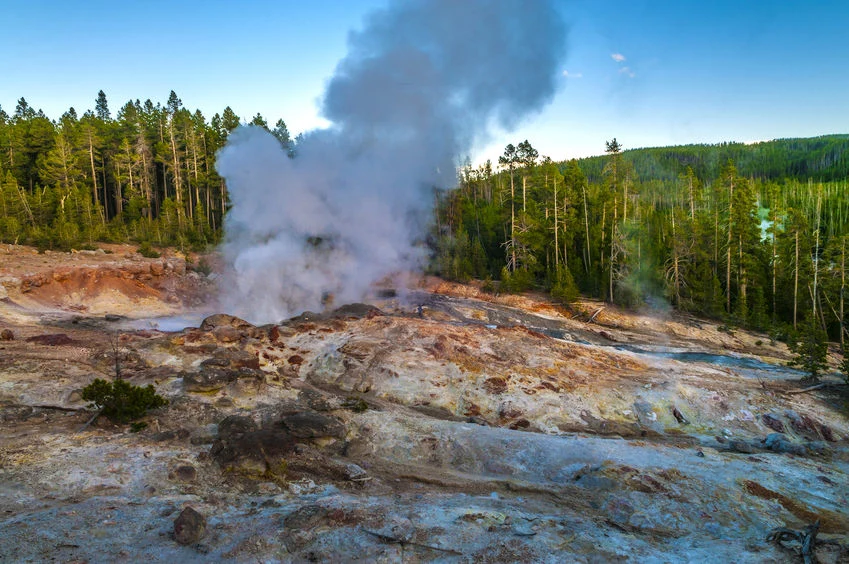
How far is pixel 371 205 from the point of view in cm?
2800

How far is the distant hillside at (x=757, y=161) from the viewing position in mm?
117812

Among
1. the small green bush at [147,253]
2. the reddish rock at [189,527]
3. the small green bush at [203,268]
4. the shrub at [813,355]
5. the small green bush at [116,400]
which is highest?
the small green bush at [147,253]

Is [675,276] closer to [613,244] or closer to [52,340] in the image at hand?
[613,244]

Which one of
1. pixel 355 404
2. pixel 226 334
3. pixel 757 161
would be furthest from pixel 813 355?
pixel 757 161

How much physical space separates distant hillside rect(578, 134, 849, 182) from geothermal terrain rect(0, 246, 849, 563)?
100970mm

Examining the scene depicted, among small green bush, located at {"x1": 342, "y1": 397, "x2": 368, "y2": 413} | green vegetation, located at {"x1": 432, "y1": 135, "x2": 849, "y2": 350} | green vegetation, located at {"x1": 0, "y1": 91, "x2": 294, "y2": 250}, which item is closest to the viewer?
small green bush, located at {"x1": 342, "y1": 397, "x2": 368, "y2": 413}

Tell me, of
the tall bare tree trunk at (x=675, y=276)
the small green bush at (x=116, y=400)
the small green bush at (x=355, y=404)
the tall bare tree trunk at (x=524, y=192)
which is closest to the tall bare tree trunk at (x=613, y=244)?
the tall bare tree trunk at (x=675, y=276)

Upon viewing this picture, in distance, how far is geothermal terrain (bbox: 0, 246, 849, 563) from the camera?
7.89 meters

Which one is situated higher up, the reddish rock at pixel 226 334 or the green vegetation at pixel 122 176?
the green vegetation at pixel 122 176

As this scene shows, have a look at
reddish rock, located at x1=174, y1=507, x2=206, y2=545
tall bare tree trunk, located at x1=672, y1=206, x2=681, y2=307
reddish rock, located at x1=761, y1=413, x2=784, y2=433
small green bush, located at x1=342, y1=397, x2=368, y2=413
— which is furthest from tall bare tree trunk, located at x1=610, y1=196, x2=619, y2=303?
reddish rock, located at x1=174, y1=507, x2=206, y2=545

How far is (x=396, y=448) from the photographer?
12453mm

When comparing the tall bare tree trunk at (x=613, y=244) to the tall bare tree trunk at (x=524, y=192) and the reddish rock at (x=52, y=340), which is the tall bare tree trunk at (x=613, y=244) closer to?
the tall bare tree trunk at (x=524, y=192)

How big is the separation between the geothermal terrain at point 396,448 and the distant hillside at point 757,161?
100970mm

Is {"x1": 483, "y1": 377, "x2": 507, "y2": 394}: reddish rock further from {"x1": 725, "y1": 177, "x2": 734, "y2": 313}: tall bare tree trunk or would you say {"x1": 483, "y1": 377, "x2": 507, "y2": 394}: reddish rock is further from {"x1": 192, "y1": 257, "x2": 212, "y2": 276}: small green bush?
{"x1": 725, "y1": 177, "x2": 734, "y2": 313}: tall bare tree trunk
